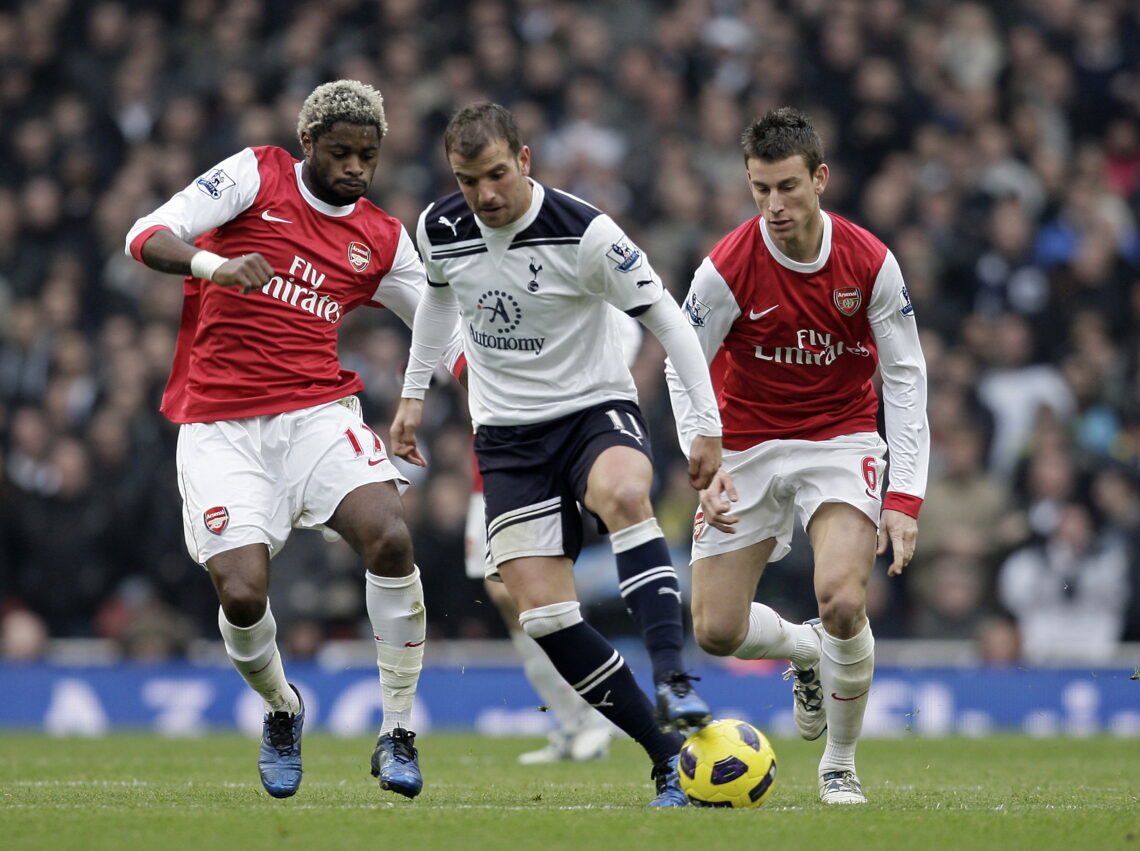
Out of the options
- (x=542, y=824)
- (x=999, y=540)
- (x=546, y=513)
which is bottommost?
(x=999, y=540)

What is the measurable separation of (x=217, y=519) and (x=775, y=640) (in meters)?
2.54

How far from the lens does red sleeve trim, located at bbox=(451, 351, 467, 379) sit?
7.29 metres

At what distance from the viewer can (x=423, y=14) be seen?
681 inches

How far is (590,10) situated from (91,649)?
26.5 feet

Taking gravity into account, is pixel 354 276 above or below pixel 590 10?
below

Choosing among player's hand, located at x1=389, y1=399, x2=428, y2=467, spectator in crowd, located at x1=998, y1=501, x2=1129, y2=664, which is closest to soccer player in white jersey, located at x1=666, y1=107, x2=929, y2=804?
player's hand, located at x1=389, y1=399, x2=428, y2=467

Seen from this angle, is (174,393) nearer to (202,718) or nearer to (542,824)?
(542,824)

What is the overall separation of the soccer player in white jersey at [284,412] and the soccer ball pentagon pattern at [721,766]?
119 centimetres

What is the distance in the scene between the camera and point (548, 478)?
21.2ft

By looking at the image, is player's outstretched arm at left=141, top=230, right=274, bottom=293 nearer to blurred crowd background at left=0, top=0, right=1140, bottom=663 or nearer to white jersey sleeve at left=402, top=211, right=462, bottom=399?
white jersey sleeve at left=402, top=211, right=462, bottom=399

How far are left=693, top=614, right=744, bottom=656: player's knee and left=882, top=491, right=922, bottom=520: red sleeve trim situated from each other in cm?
92

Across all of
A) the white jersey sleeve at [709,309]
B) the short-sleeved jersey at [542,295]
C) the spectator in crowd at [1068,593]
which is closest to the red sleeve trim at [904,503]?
the white jersey sleeve at [709,309]

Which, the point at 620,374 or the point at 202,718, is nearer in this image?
the point at 620,374

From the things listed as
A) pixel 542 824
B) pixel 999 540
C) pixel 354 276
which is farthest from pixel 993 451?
pixel 542 824
